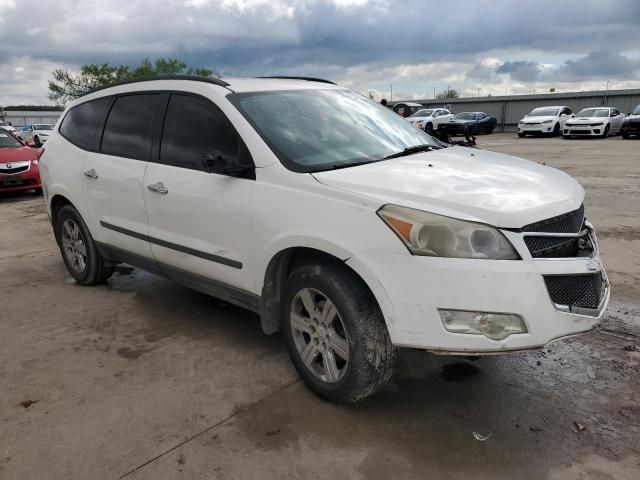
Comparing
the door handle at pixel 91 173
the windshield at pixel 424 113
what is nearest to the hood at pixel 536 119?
the windshield at pixel 424 113

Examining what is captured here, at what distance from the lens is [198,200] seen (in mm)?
3494

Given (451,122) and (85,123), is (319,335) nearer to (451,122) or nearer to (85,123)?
(85,123)

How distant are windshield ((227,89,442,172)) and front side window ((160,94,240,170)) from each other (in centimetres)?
19

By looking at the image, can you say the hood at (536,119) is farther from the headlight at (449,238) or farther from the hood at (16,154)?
the headlight at (449,238)

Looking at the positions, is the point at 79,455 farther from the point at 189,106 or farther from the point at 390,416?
the point at 189,106

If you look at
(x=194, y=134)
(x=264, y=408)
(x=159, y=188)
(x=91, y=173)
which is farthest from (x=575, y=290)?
(x=91, y=173)

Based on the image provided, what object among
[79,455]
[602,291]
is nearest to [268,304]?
[79,455]

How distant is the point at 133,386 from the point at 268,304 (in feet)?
3.14

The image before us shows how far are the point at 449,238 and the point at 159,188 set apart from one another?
217 cm

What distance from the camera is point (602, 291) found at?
285cm

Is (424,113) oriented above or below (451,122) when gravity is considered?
above

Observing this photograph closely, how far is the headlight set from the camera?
2445mm

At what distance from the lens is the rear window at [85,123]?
4.65 m

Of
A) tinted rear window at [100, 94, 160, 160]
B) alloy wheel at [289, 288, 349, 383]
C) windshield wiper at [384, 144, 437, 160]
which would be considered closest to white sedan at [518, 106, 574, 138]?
windshield wiper at [384, 144, 437, 160]
